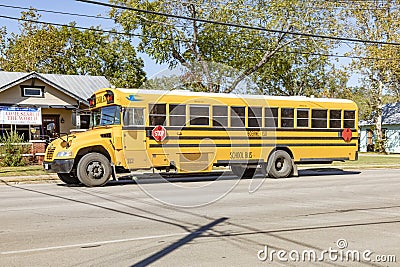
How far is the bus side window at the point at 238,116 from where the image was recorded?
18828 mm

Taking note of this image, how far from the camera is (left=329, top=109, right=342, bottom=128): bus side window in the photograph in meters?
21.0

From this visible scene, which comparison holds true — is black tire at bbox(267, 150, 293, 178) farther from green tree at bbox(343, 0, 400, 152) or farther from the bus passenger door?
green tree at bbox(343, 0, 400, 152)

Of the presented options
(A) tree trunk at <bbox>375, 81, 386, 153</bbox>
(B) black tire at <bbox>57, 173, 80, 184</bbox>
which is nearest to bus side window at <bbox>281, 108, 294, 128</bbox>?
(B) black tire at <bbox>57, 173, 80, 184</bbox>

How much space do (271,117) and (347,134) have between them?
384cm

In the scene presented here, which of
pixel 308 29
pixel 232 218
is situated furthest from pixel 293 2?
pixel 232 218

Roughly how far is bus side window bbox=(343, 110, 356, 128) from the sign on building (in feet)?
51.4

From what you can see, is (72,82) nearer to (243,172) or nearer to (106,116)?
(243,172)

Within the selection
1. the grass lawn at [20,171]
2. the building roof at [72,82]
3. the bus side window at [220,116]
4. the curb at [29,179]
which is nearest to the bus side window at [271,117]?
the bus side window at [220,116]

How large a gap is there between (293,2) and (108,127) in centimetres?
2491

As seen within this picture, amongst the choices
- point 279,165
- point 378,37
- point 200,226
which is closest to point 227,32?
point 378,37

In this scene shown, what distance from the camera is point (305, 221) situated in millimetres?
9938

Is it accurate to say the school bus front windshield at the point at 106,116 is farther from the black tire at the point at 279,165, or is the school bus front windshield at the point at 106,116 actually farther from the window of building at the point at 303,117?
the window of building at the point at 303,117

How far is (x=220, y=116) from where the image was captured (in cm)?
1861

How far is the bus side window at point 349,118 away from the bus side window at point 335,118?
293 mm
